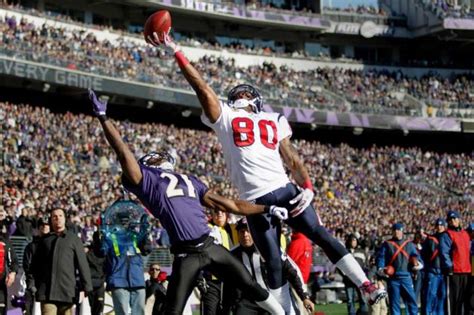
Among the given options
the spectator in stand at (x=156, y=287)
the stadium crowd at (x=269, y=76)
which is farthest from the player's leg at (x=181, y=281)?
the stadium crowd at (x=269, y=76)

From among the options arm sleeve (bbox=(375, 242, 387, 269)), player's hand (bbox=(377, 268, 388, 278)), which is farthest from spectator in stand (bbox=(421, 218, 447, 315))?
player's hand (bbox=(377, 268, 388, 278))

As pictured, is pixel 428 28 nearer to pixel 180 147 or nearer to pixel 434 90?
pixel 434 90

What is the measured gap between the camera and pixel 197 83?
872 cm

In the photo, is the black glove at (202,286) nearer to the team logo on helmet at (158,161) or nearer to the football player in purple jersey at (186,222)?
the team logo on helmet at (158,161)

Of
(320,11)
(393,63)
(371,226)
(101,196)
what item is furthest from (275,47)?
(101,196)

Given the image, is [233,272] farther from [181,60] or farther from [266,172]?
[181,60]

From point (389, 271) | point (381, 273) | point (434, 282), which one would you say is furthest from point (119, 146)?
point (434, 282)

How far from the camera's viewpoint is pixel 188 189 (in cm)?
898

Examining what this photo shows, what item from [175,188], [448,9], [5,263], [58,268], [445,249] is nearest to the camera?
[175,188]

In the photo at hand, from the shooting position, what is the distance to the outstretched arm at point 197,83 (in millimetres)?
8742

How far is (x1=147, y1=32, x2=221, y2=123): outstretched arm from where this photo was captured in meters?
8.74

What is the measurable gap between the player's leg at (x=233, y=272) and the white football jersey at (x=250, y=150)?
2.10ft

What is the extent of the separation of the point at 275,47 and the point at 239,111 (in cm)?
4663

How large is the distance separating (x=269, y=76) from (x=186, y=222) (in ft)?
136
